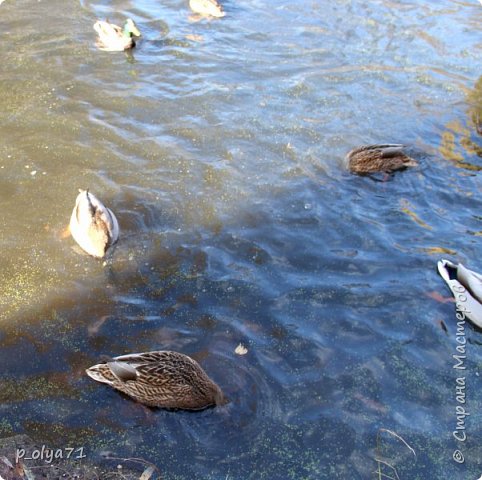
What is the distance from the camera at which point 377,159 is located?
7141 mm

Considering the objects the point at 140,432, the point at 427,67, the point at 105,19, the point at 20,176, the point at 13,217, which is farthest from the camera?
the point at 105,19

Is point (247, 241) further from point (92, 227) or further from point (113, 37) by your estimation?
point (113, 37)

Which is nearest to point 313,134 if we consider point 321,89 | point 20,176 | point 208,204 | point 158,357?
point 321,89

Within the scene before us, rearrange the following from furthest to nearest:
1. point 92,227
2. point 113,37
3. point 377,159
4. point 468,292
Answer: point 113,37
point 377,159
point 92,227
point 468,292

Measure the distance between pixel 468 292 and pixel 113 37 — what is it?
276 inches

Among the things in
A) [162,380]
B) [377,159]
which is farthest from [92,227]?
[377,159]

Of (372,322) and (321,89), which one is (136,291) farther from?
(321,89)

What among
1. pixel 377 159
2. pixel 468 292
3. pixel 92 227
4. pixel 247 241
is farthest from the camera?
pixel 377 159

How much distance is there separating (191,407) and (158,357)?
497mm

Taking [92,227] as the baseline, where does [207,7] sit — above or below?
above

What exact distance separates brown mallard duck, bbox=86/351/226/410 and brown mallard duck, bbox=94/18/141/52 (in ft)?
21.4

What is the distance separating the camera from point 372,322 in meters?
5.34

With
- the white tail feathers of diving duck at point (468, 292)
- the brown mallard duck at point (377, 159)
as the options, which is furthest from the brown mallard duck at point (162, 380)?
the brown mallard duck at point (377, 159)

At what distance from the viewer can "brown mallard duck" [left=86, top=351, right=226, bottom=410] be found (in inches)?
174
